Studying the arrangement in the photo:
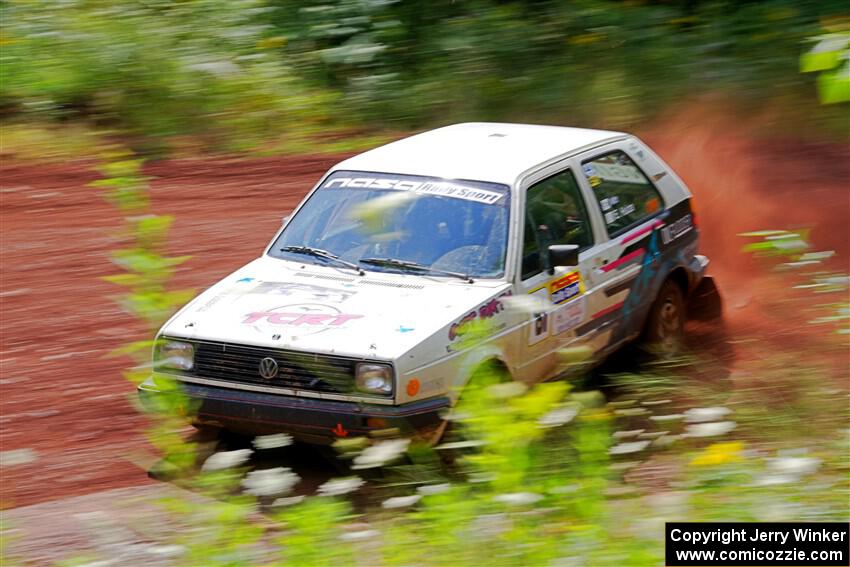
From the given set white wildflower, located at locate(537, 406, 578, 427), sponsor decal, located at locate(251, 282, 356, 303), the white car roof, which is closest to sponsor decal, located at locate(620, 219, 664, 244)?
the white car roof

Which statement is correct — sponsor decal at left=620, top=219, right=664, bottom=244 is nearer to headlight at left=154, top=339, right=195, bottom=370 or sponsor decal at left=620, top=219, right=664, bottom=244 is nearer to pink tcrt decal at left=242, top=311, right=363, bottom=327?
pink tcrt decal at left=242, top=311, right=363, bottom=327

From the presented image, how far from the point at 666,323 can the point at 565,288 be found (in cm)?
153

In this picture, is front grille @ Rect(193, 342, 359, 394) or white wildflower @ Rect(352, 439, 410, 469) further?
front grille @ Rect(193, 342, 359, 394)

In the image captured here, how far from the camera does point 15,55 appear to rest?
1195 cm

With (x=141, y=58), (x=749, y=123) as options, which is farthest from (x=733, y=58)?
(x=141, y=58)

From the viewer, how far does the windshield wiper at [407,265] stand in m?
5.99

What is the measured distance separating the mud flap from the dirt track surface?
0.22 meters

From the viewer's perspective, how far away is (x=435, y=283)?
19.4ft

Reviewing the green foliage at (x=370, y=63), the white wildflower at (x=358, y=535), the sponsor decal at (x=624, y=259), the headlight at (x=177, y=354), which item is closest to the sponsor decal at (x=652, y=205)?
the sponsor decal at (x=624, y=259)

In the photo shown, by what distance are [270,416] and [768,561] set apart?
2757 millimetres

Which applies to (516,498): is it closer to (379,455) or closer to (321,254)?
(379,455)

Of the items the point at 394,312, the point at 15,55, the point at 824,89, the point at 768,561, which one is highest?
the point at 15,55

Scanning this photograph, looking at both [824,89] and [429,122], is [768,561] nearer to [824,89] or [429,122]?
[824,89]

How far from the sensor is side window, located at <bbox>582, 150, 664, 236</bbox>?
6.94 meters
